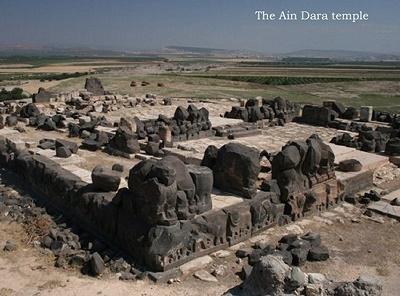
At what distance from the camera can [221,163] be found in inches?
430

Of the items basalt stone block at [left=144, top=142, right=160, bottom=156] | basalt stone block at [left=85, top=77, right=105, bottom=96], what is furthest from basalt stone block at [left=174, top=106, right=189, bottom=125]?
basalt stone block at [left=85, top=77, right=105, bottom=96]

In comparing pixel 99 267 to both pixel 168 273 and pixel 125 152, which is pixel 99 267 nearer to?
pixel 168 273

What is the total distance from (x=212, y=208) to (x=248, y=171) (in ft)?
4.66

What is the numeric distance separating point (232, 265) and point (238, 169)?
106 inches

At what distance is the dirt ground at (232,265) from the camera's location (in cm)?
758

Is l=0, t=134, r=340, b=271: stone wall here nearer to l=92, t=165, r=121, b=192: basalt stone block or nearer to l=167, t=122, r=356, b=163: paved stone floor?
l=92, t=165, r=121, b=192: basalt stone block

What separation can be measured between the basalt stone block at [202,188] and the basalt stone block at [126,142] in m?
6.79

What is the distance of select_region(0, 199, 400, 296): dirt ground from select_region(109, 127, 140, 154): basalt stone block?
6.04 metres

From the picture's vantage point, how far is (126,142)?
1588cm

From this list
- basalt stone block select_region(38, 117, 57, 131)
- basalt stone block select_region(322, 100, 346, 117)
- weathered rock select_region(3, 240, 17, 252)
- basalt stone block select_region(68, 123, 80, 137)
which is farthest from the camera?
basalt stone block select_region(322, 100, 346, 117)

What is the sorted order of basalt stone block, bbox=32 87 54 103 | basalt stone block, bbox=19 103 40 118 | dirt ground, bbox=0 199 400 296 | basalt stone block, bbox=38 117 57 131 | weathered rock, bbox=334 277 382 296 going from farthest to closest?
basalt stone block, bbox=32 87 54 103 → basalt stone block, bbox=19 103 40 118 → basalt stone block, bbox=38 117 57 131 → dirt ground, bbox=0 199 400 296 → weathered rock, bbox=334 277 382 296

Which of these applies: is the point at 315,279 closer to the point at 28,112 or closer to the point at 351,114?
the point at 28,112

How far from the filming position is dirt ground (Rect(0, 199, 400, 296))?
24.9ft

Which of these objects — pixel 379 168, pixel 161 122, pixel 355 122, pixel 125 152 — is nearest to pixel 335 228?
pixel 379 168
